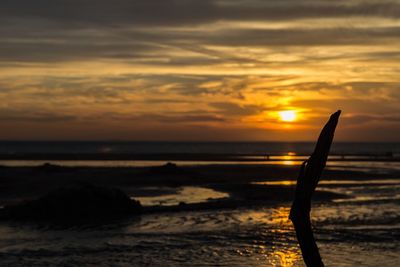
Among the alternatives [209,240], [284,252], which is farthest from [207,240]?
[284,252]

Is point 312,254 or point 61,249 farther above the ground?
point 312,254

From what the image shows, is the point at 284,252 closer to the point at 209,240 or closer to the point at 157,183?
the point at 209,240

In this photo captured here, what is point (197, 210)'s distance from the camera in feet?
91.1

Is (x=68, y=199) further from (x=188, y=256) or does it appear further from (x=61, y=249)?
(x=188, y=256)

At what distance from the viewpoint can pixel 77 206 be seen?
26.2 m

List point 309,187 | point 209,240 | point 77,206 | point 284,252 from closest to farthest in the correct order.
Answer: point 309,187, point 284,252, point 209,240, point 77,206

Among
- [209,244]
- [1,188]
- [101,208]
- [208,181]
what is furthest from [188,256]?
[208,181]

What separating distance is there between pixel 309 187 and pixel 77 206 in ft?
68.9

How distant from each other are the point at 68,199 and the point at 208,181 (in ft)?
76.9

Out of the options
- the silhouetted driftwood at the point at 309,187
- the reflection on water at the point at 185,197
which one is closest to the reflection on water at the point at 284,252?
the reflection on water at the point at 185,197

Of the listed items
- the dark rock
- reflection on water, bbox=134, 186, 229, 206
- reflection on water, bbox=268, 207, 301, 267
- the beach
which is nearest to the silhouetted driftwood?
reflection on water, bbox=268, 207, 301, 267

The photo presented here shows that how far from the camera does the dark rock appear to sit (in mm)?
25322

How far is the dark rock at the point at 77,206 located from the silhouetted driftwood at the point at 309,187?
19.5 metres

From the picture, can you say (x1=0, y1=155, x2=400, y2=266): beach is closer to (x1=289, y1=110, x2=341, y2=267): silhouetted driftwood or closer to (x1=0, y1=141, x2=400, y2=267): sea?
(x1=0, y1=141, x2=400, y2=267): sea
